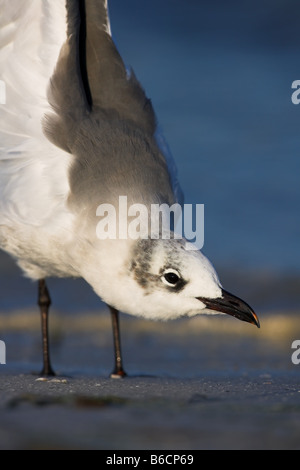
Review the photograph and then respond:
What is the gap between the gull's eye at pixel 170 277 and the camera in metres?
4.73

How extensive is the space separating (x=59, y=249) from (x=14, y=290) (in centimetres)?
336

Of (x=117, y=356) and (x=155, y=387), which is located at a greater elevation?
(x=117, y=356)

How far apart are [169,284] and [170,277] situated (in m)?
0.04

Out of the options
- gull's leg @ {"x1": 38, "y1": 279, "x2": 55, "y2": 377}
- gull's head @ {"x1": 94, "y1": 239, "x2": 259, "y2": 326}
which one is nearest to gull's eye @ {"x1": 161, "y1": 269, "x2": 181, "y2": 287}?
gull's head @ {"x1": 94, "y1": 239, "x2": 259, "y2": 326}

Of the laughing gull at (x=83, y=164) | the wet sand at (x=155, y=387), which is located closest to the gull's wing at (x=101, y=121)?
the laughing gull at (x=83, y=164)

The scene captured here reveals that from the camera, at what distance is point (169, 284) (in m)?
4.78

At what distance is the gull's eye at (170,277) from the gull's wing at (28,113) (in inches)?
31.8

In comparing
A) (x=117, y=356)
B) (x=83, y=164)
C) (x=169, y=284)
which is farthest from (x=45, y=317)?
(x=169, y=284)

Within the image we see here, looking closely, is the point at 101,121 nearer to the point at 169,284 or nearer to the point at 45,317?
the point at 169,284

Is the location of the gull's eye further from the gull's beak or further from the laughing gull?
the gull's beak

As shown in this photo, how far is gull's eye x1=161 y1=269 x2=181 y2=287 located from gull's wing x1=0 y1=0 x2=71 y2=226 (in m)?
0.81

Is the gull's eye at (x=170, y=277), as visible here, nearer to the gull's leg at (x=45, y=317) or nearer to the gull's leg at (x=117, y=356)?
the gull's leg at (x=117, y=356)
